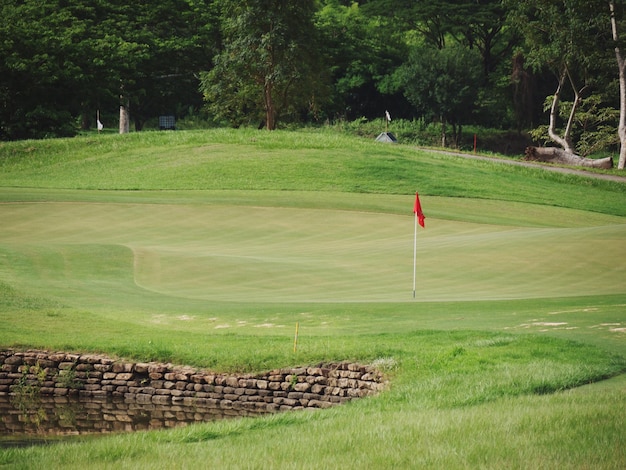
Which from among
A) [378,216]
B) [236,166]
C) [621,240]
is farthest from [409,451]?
[236,166]

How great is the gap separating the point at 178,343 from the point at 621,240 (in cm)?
1293

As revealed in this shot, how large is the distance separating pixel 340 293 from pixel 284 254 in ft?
20.6

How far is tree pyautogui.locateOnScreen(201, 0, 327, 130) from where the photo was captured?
5428cm

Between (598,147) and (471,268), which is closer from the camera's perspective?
(471,268)

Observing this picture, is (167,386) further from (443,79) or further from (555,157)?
(443,79)

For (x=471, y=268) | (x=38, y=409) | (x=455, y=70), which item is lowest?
(x=38, y=409)

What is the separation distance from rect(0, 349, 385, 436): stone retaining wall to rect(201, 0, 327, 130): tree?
39.8 m

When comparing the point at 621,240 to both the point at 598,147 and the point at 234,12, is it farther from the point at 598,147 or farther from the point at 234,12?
the point at 598,147

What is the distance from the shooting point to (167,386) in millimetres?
15523

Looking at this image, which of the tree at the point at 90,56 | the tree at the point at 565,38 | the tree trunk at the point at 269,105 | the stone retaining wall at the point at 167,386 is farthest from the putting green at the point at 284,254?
the tree at the point at 90,56

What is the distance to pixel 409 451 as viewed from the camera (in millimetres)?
8312

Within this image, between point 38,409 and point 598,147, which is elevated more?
point 598,147

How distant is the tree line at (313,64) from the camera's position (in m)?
55.5

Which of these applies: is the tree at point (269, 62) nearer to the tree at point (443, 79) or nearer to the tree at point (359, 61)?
the tree at point (443, 79)
